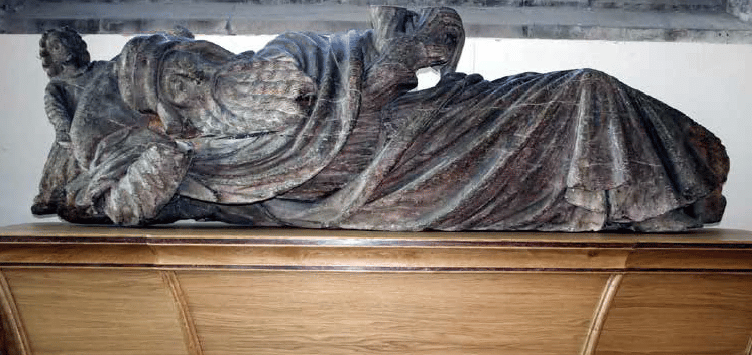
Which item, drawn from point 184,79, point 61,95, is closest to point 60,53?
point 61,95

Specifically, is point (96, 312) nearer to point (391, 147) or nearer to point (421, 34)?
point (391, 147)

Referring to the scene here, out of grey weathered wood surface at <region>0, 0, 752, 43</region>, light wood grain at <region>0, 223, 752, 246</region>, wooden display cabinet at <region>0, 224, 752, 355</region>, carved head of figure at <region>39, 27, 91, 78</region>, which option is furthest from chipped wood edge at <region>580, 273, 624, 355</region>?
carved head of figure at <region>39, 27, 91, 78</region>

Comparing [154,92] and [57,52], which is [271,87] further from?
[57,52]

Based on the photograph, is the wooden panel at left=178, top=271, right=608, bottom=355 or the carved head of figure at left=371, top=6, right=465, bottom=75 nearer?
the wooden panel at left=178, top=271, right=608, bottom=355

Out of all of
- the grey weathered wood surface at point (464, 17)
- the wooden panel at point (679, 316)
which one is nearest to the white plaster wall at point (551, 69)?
the grey weathered wood surface at point (464, 17)

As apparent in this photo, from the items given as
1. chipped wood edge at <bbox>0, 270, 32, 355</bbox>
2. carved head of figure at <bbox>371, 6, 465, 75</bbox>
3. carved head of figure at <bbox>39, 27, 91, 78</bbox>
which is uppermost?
carved head of figure at <bbox>371, 6, 465, 75</bbox>

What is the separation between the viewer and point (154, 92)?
125 inches

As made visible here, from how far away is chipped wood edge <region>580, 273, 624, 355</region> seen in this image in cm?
290

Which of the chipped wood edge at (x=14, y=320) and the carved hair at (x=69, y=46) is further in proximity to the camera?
the carved hair at (x=69, y=46)

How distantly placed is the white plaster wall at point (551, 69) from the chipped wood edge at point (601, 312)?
160 centimetres

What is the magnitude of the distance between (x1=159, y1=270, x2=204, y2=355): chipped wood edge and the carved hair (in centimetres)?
106

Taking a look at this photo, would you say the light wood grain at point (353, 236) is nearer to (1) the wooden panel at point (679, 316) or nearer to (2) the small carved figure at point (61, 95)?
(1) the wooden panel at point (679, 316)

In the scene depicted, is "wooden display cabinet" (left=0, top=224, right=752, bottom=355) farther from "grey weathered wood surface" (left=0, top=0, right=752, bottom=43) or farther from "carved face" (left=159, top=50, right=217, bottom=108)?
"grey weathered wood surface" (left=0, top=0, right=752, bottom=43)

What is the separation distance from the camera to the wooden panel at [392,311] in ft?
9.56
